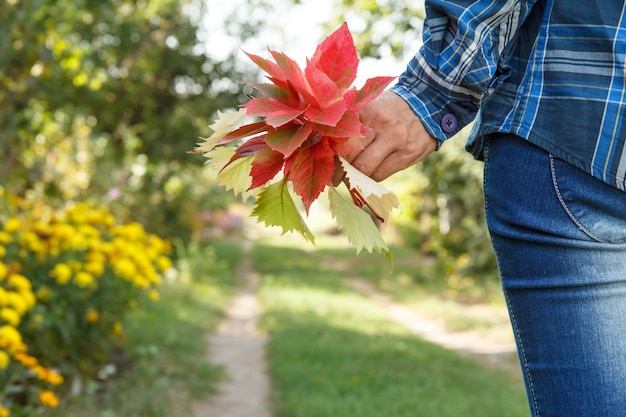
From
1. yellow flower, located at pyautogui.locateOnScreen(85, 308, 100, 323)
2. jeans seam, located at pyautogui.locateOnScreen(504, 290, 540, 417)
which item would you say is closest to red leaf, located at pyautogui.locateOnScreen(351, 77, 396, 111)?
jeans seam, located at pyautogui.locateOnScreen(504, 290, 540, 417)

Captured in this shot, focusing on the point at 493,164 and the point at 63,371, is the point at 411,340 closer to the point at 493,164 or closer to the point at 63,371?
the point at 63,371

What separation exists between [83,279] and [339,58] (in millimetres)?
3150

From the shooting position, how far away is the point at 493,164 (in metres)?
1.24

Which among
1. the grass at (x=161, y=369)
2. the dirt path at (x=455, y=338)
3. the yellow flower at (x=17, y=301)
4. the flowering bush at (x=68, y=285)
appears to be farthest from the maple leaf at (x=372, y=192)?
the dirt path at (x=455, y=338)

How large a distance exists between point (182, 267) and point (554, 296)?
10.3 m

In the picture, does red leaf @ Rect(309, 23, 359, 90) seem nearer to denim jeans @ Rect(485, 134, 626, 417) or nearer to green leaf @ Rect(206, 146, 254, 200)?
green leaf @ Rect(206, 146, 254, 200)

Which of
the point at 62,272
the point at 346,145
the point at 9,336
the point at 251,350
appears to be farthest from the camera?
the point at 251,350

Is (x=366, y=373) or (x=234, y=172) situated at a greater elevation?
(x=234, y=172)

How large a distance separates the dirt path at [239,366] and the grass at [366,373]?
0.14m

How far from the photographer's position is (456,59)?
1228mm

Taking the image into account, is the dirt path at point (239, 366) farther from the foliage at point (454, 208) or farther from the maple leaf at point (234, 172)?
the maple leaf at point (234, 172)

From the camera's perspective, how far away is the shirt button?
4.28 ft

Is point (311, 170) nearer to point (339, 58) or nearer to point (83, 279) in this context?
point (339, 58)

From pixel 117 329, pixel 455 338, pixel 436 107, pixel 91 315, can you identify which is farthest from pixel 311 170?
pixel 455 338
